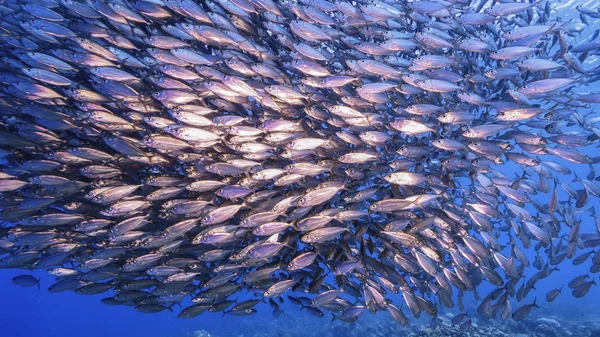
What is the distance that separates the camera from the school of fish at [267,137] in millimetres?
5406

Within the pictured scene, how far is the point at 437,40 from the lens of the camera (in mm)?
5840

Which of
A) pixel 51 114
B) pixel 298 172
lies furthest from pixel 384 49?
pixel 51 114

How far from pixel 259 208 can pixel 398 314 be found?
132 inches

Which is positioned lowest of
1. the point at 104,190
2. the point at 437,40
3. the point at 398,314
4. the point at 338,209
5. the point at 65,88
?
the point at 398,314

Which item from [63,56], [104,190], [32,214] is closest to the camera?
[63,56]

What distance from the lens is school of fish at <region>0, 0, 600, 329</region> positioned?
541cm

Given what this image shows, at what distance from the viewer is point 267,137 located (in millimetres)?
5801

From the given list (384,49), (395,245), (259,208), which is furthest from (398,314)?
(384,49)

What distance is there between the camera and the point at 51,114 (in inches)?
219

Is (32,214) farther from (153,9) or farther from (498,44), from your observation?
(498,44)

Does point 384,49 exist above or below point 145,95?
above

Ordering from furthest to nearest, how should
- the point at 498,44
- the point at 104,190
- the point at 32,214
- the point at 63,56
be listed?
the point at 498,44, the point at 32,214, the point at 104,190, the point at 63,56

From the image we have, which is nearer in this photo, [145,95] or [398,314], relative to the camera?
[145,95]

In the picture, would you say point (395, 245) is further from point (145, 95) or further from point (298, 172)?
point (145, 95)
